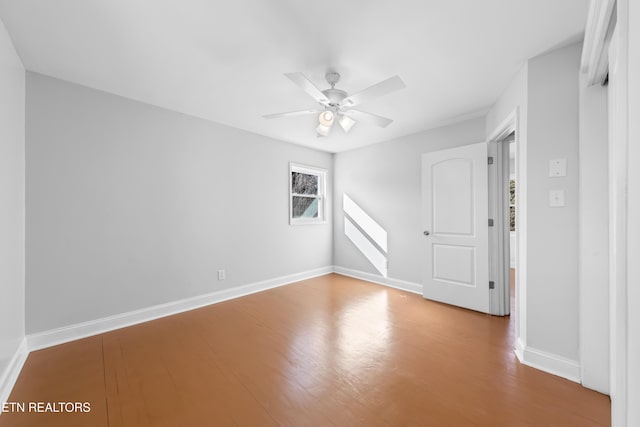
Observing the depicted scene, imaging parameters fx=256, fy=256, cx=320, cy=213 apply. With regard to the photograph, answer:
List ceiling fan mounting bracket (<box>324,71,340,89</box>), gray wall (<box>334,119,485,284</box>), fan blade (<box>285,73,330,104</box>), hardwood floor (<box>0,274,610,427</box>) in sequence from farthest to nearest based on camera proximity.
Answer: gray wall (<box>334,119,485,284</box>)
ceiling fan mounting bracket (<box>324,71,340,89</box>)
fan blade (<box>285,73,330,104</box>)
hardwood floor (<box>0,274,610,427</box>)

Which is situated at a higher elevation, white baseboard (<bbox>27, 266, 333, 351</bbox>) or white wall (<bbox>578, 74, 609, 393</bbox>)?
white wall (<bbox>578, 74, 609, 393</bbox>)

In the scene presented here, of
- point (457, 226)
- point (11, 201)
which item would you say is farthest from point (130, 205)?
point (457, 226)

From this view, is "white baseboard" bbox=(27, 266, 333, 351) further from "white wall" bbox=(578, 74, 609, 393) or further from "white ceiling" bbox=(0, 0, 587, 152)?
"white wall" bbox=(578, 74, 609, 393)

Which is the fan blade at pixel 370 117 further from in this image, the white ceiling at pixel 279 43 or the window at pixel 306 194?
the window at pixel 306 194

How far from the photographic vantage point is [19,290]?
2068mm

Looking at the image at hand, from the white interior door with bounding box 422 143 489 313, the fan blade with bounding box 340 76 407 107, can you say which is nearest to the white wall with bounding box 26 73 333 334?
the fan blade with bounding box 340 76 407 107

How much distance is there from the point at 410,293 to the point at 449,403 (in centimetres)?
232

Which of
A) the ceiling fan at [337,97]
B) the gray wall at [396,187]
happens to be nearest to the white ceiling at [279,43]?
the ceiling fan at [337,97]

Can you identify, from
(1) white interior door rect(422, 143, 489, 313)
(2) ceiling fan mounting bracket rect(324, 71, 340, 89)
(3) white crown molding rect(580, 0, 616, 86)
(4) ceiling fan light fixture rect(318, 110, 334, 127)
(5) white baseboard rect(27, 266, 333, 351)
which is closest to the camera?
(3) white crown molding rect(580, 0, 616, 86)

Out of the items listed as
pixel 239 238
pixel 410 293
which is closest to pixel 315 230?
pixel 239 238

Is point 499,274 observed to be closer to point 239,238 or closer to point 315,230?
point 315,230

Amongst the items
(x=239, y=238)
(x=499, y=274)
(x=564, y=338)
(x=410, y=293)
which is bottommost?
(x=410, y=293)

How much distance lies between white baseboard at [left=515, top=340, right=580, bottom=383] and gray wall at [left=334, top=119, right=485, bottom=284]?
1.80 meters

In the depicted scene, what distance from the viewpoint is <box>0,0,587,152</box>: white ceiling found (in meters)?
Answer: 1.56
